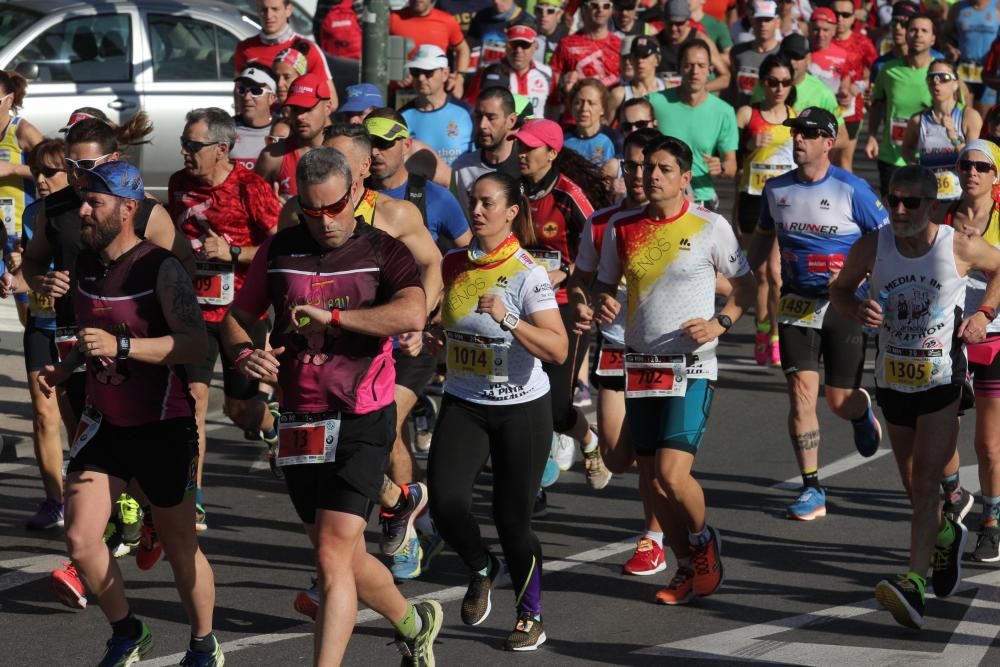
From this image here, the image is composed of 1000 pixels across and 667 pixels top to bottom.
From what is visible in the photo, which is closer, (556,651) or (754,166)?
(556,651)

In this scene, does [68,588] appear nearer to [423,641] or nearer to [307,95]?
[423,641]

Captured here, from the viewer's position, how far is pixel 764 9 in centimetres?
1566

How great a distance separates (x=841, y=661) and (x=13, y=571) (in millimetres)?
3691

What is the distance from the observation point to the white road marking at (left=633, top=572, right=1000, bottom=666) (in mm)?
6844

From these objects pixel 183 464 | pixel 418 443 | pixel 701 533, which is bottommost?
pixel 418 443

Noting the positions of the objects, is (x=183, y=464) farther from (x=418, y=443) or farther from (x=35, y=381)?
(x=418, y=443)

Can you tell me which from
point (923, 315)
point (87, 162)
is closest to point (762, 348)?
point (923, 315)

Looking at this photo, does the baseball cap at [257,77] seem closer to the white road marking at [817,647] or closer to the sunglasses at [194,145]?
the sunglasses at [194,145]

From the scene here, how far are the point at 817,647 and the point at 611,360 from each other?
7.05 ft

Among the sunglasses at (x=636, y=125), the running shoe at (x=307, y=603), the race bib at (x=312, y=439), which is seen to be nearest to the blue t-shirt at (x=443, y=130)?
the sunglasses at (x=636, y=125)

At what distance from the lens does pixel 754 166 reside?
13.2 meters

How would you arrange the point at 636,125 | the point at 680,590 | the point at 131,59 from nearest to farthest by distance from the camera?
1. the point at 680,590
2. the point at 636,125
3. the point at 131,59

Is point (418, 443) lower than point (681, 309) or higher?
lower

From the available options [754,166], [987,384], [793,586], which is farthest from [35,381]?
[754,166]
